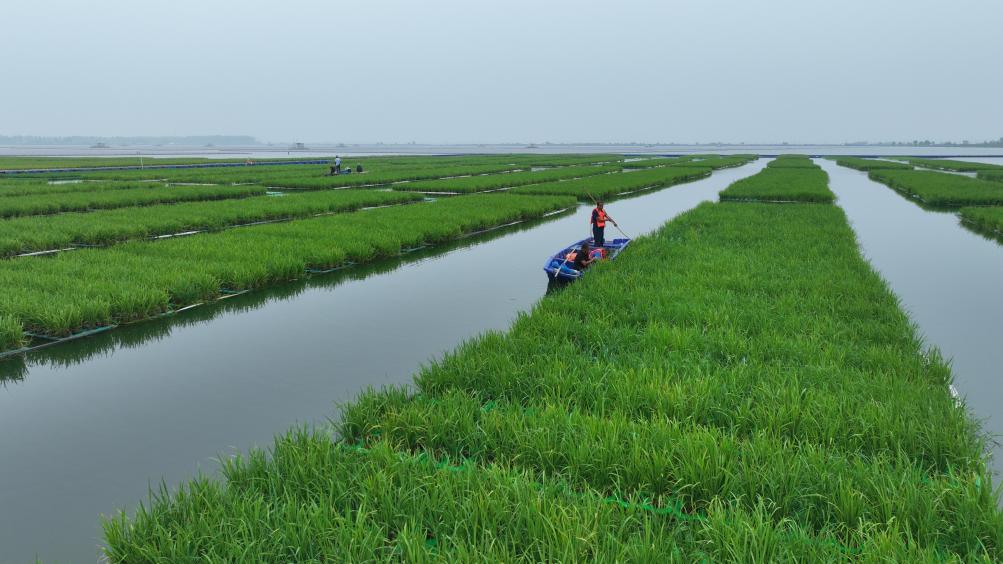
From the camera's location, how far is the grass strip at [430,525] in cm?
290

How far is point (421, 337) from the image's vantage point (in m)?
7.83

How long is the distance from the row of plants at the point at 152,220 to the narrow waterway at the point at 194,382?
6278mm

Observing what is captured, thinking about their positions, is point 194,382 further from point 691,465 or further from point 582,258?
point 582,258

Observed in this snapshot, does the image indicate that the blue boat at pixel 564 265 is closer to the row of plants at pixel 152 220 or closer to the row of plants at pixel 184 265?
the row of plants at pixel 184 265

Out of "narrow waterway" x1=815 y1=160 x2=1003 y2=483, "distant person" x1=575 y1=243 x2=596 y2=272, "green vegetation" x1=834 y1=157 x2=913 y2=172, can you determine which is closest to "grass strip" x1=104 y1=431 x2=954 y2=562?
"narrow waterway" x1=815 y1=160 x2=1003 y2=483

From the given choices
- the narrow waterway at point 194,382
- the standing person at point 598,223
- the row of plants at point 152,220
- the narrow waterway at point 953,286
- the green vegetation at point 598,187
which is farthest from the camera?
the green vegetation at point 598,187

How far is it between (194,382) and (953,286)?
1271cm

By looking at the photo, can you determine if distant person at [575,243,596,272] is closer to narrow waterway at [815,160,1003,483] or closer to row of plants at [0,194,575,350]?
row of plants at [0,194,575,350]

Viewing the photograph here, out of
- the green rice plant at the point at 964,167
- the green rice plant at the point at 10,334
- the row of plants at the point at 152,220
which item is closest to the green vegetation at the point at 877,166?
the green rice plant at the point at 964,167

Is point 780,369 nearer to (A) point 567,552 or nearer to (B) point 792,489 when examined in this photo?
(B) point 792,489

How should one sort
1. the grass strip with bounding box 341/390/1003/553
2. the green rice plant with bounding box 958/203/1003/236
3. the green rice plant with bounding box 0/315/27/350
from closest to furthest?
the grass strip with bounding box 341/390/1003/553
the green rice plant with bounding box 0/315/27/350
the green rice plant with bounding box 958/203/1003/236

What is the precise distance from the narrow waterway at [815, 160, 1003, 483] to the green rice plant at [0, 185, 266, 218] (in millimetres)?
22493

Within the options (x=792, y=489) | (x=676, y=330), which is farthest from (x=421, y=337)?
(x=792, y=489)

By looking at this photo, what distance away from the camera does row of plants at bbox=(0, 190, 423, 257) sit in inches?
505
